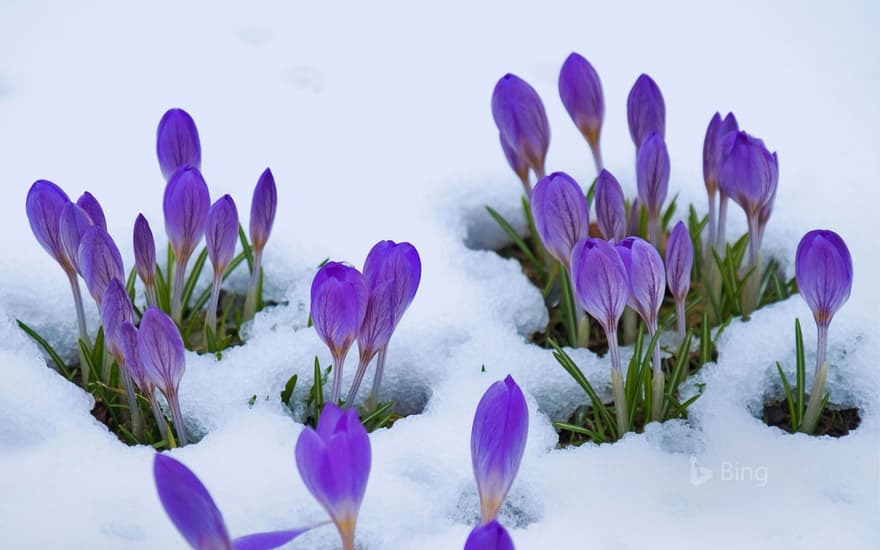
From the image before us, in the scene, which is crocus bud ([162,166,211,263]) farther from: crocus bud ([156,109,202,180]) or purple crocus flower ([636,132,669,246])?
purple crocus flower ([636,132,669,246])

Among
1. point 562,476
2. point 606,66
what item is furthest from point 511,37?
point 562,476

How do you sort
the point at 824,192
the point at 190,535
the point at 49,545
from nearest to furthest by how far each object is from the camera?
the point at 190,535, the point at 49,545, the point at 824,192

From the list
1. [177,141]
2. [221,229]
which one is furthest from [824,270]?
[177,141]

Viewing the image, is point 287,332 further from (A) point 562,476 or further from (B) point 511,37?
(B) point 511,37

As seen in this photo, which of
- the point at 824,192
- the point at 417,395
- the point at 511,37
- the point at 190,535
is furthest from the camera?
the point at 511,37

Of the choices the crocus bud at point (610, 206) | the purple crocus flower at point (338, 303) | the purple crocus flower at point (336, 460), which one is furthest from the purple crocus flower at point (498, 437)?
the crocus bud at point (610, 206)

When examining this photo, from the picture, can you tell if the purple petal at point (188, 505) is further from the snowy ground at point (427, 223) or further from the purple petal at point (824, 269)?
the purple petal at point (824, 269)
